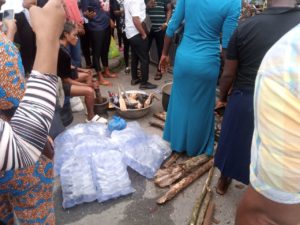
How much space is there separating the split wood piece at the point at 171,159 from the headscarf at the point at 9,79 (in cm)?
230

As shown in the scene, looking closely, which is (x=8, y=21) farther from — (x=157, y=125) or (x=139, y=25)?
(x=139, y=25)

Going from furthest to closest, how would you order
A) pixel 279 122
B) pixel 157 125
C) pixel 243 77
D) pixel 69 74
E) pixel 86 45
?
pixel 86 45
pixel 157 125
pixel 69 74
pixel 243 77
pixel 279 122

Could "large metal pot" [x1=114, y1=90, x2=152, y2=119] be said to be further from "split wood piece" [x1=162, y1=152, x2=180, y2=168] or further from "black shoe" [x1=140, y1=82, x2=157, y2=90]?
"black shoe" [x1=140, y1=82, x2=157, y2=90]

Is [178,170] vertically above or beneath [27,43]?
beneath

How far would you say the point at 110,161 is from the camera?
3057 mm

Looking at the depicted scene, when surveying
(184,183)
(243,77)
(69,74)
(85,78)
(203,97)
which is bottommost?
(184,183)

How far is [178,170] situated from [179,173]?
0.14ft

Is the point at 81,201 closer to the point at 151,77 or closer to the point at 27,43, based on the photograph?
the point at 27,43

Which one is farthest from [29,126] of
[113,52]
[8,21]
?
[113,52]

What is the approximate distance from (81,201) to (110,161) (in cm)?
47

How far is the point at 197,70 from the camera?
307 centimetres

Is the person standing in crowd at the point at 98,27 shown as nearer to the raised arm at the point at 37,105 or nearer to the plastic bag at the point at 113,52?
the plastic bag at the point at 113,52

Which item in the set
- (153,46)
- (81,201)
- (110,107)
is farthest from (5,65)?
(153,46)

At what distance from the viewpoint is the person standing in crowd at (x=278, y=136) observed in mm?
859
